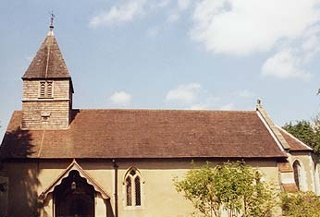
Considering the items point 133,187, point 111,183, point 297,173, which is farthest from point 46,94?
point 297,173

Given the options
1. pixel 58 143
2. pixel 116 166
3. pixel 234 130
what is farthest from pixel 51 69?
pixel 234 130

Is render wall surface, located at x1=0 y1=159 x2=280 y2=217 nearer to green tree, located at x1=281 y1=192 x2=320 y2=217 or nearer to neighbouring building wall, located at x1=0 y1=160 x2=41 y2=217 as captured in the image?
neighbouring building wall, located at x1=0 y1=160 x2=41 y2=217

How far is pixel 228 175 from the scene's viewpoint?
21.3 m

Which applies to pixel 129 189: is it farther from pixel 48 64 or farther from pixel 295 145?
pixel 295 145

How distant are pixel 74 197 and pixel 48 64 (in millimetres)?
11497

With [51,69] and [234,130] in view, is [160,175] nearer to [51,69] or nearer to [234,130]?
[234,130]

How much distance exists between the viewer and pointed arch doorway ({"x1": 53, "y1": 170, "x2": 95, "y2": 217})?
3048cm

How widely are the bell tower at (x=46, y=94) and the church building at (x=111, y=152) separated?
0.27ft

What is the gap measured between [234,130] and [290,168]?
5.54 m

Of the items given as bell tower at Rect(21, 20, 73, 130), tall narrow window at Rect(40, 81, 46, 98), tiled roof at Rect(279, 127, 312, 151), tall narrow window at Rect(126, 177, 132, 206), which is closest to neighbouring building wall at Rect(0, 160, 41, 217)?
bell tower at Rect(21, 20, 73, 130)

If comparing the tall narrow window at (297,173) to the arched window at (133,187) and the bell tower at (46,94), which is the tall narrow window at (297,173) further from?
the bell tower at (46,94)

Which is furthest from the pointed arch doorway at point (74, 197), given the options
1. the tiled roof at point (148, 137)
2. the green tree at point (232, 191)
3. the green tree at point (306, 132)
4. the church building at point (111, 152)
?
the green tree at point (306, 132)

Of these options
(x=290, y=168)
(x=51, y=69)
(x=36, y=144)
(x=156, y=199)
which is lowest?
(x=156, y=199)

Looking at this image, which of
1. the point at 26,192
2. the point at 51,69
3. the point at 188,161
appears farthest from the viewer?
the point at 51,69
